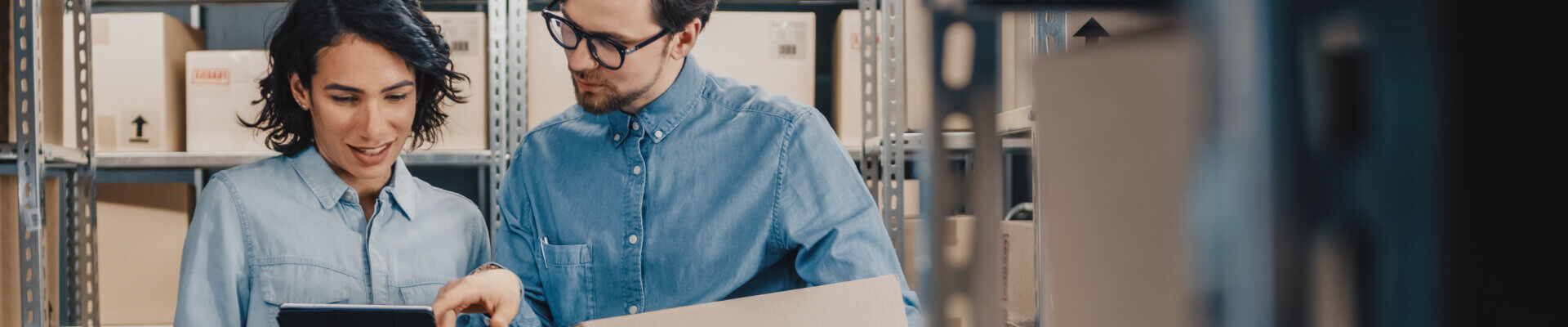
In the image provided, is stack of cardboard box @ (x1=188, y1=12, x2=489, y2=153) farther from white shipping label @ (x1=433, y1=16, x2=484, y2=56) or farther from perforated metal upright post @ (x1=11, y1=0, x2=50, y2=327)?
perforated metal upright post @ (x1=11, y1=0, x2=50, y2=327)

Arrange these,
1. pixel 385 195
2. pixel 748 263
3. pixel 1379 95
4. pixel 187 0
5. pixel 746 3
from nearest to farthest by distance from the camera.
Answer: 1. pixel 1379 95
2. pixel 748 263
3. pixel 385 195
4. pixel 187 0
5. pixel 746 3

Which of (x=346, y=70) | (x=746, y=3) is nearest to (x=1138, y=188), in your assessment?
(x=346, y=70)

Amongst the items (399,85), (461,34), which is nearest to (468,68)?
(461,34)

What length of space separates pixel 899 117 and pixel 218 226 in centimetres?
104

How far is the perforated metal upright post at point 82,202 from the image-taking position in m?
1.48

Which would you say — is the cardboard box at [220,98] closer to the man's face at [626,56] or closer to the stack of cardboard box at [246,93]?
the stack of cardboard box at [246,93]

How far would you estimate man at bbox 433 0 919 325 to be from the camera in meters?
1.04

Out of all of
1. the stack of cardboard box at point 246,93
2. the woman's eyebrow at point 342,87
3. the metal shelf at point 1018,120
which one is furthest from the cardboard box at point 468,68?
the metal shelf at point 1018,120

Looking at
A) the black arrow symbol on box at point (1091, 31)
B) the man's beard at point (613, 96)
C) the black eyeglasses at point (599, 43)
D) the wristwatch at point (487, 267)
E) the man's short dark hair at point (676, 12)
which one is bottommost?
the wristwatch at point (487, 267)

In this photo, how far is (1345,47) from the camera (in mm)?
179

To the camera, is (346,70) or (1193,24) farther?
(346,70)

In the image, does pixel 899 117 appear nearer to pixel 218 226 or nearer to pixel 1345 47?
pixel 218 226

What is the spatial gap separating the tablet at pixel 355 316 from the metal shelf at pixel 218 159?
576 millimetres

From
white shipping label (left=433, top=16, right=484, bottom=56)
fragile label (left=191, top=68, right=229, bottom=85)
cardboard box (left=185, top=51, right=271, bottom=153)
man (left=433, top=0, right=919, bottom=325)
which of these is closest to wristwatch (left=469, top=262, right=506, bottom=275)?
man (left=433, top=0, right=919, bottom=325)
